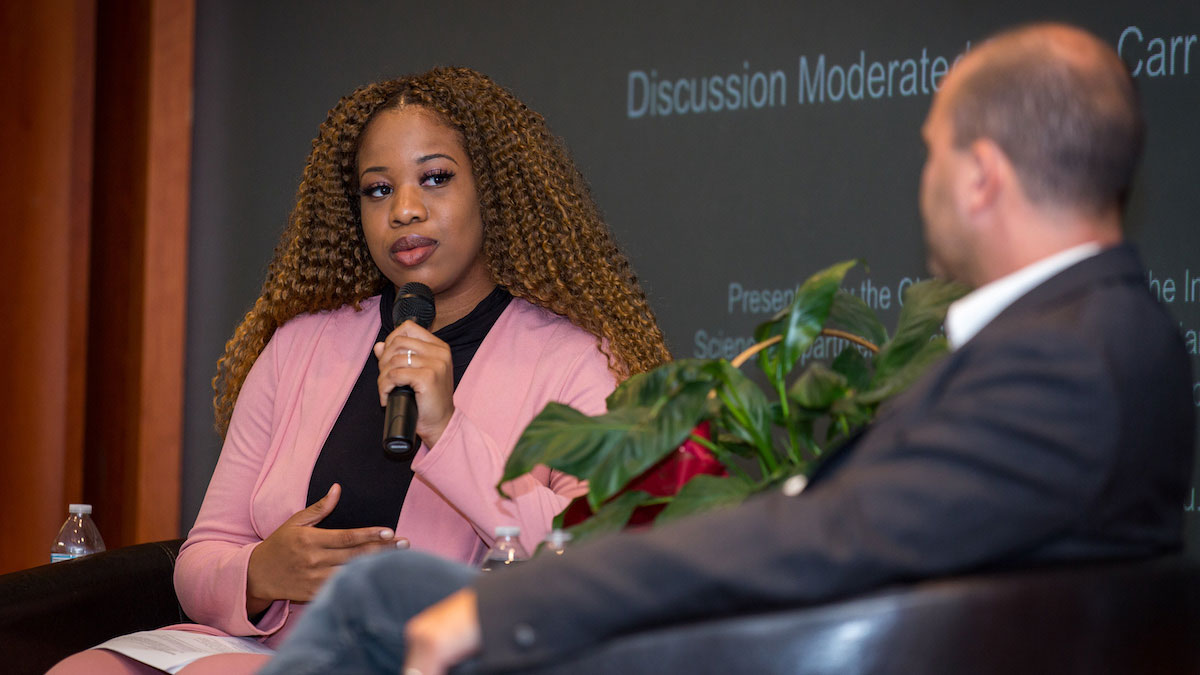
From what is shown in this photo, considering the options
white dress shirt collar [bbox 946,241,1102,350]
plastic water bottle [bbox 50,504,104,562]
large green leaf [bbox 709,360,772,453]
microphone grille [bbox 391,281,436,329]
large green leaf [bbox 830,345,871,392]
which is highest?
white dress shirt collar [bbox 946,241,1102,350]

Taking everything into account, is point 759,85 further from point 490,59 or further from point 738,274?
point 490,59

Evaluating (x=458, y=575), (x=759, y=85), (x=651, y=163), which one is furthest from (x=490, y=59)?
(x=458, y=575)

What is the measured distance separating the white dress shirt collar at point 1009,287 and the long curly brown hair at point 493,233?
1080 millimetres

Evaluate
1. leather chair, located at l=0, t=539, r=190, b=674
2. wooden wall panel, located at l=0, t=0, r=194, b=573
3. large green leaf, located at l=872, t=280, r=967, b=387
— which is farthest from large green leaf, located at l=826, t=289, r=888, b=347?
wooden wall panel, located at l=0, t=0, r=194, b=573

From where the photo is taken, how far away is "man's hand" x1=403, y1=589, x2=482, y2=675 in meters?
1.04

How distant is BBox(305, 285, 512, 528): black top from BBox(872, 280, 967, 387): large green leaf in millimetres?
959

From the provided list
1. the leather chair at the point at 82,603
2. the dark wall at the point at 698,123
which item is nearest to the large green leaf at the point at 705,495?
the leather chair at the point at 82,603

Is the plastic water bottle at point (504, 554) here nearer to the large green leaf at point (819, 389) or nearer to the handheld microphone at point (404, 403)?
the handheld microphone at point (404, 403)

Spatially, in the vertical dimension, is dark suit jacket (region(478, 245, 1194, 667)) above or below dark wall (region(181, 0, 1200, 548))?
below

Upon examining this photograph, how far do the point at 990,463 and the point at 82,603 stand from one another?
1.65 m

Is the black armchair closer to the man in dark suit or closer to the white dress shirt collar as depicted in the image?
the man in dark suit

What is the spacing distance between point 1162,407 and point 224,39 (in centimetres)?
397

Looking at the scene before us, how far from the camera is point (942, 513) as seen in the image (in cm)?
102

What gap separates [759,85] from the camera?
Answer: 3592mm
